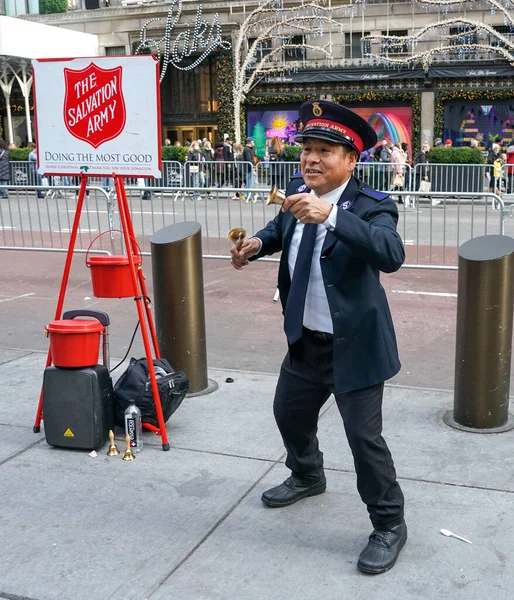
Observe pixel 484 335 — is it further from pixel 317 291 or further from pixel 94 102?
pixel 94 102

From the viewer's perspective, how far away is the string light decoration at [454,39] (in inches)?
1069

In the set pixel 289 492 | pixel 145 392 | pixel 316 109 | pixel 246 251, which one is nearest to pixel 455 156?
pixel 145 392

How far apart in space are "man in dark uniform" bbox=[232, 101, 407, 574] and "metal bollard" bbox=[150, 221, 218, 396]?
1917 millimetres

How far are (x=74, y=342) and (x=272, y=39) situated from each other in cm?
2771

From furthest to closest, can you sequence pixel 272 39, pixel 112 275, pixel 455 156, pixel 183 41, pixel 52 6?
pixel 52 6 < pixel 183 41 < pixel 272 39 < pixel 455 156 < pixel 112 275

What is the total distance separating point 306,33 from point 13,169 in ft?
40.2

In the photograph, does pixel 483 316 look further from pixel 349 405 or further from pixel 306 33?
pixel 306 33

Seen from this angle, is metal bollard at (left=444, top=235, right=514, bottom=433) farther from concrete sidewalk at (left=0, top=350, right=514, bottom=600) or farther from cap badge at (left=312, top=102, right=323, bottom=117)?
cap badge at (left=312, top=102, right=323, bottom=117)

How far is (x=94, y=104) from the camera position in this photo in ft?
16.1

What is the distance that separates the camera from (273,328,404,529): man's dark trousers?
350 cm

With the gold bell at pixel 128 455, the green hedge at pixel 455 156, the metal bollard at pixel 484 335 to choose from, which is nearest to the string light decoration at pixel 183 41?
the green hedge at pixel 455 156

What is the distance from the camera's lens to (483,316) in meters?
4.94

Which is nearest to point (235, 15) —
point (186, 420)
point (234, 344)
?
point (234, 344)

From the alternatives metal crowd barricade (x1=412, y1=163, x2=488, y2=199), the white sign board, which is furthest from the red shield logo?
metal crowd barricade (x1=412, y1=163, x2=488, y2=199)
